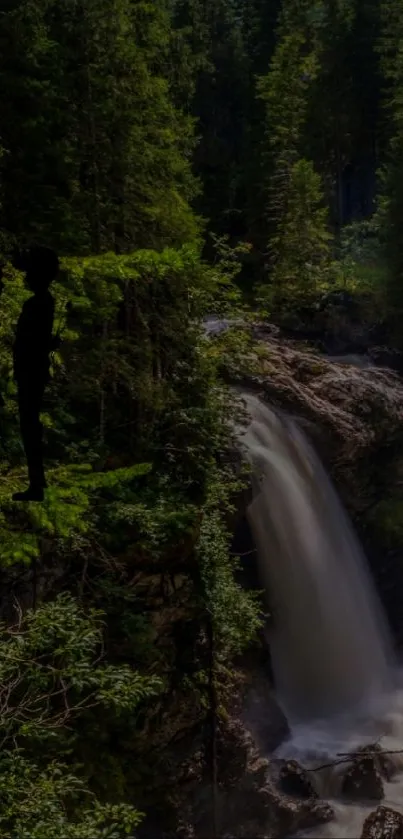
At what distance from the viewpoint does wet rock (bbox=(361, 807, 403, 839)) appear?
37.0 feet

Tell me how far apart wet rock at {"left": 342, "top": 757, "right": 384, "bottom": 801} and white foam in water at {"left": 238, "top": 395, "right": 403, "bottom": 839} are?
0.64 metres

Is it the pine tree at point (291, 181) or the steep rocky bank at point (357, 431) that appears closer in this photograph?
the steep rocky bank at point (357, 431)

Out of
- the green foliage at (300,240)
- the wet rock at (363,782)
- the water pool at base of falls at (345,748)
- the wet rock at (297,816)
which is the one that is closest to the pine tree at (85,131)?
the wet rock at (297,816)

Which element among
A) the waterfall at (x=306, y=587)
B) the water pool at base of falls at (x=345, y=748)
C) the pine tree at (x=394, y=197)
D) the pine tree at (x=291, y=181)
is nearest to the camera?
the water pool at base of falls at (x=345, y=748)

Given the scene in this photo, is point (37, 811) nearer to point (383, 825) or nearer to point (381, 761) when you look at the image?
point (383, 825)

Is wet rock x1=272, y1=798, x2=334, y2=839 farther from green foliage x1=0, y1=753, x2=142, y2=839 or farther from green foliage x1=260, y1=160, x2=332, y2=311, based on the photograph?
green foliage x1=260, y1=160, x2=332, y2=311

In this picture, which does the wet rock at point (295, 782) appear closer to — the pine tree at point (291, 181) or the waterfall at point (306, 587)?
the waterfall at point (306, 587)

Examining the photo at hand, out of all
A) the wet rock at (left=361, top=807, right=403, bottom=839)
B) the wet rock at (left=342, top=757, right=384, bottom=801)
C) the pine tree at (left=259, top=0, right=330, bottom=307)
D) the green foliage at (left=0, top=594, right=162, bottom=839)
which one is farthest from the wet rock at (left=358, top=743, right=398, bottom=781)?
the pine tree at (left=259, top=0, right=330, bottom=307)

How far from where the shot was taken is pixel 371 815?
11625 millimetres

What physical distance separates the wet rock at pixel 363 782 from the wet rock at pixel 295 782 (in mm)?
638

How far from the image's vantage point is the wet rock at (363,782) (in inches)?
502

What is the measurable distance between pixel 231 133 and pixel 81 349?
3574 cm

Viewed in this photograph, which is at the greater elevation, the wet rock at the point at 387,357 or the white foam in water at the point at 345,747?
the wet rock at the point at 387,357

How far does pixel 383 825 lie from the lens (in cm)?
1141
